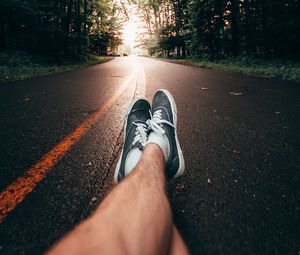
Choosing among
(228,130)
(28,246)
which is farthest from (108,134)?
(28,246)

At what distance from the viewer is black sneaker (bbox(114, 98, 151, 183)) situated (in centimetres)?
150

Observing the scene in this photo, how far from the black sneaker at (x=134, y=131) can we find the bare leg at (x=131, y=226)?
0.32 m

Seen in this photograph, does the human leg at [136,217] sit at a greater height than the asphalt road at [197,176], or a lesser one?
greater

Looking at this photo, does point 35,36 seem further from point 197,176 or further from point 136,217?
point 136,217

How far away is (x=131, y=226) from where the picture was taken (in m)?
0.86

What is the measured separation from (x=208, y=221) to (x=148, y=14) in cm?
5129

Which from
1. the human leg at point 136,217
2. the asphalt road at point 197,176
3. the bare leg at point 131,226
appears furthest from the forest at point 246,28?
the bare leg at point 131,226

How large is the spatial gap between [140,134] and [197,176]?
1.70 ft

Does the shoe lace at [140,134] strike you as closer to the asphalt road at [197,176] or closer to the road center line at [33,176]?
the asphalt road at [197,176]

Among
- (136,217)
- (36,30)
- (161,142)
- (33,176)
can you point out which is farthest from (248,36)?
(136,217)

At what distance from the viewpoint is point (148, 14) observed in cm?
4697

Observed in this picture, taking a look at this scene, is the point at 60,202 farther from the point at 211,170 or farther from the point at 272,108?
the point at 272,108

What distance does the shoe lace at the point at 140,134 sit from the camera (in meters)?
1.66

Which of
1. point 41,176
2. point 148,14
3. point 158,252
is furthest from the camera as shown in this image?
point 148,14
